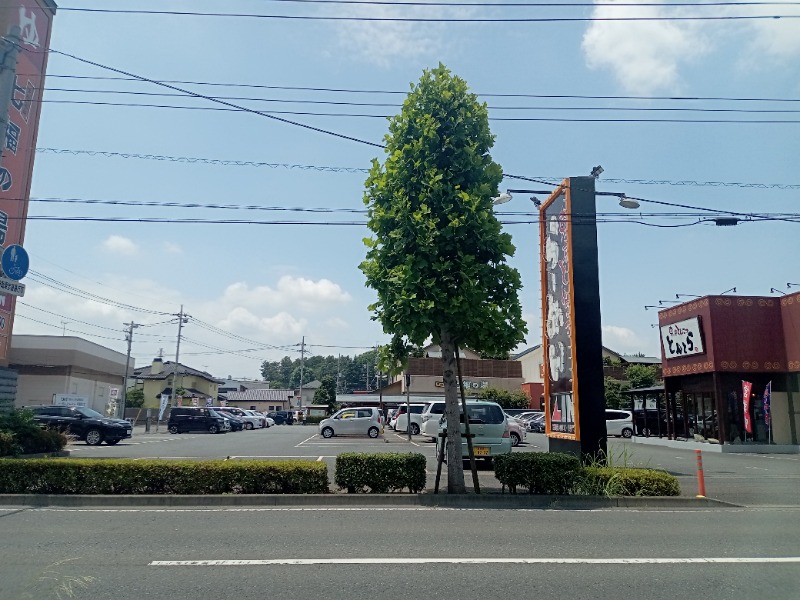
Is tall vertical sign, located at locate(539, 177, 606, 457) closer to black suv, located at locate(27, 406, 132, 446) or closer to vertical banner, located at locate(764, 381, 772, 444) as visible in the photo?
vertical banner, located at locate(764, 381, 772, 444)

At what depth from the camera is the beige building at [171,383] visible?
207 ft

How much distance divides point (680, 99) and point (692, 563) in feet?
30.4

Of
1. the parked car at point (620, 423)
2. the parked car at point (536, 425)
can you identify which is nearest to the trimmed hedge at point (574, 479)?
the parked car at point (620, 423)

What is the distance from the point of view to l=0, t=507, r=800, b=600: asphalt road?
5711 mm

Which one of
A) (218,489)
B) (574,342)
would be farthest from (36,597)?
(574,342)

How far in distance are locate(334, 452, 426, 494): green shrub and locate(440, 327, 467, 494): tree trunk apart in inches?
22.2

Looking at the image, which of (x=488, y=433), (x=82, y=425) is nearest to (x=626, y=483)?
(x=488, y=433)

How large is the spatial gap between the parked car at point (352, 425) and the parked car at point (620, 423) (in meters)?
14.2

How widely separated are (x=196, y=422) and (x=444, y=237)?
32.5m

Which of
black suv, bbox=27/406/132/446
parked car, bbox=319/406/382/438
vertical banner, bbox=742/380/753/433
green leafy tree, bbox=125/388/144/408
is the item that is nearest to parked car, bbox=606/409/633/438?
vertical banner, bbox=742/380/753/433

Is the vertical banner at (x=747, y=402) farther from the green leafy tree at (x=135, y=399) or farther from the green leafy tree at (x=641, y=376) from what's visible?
the green leafy tree at (x=135, y=399)

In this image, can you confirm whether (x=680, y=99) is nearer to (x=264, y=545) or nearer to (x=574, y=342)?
(x=574, y=342)

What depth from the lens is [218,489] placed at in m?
11.0

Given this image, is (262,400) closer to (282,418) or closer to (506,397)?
(282,418)
